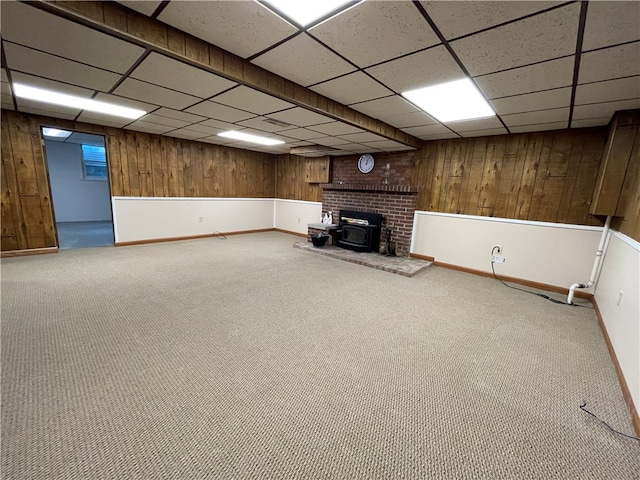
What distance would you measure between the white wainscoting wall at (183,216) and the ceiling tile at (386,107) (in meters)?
4.43

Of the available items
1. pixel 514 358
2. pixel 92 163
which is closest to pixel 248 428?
pixel 514 358

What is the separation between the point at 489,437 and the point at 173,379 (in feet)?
6.12

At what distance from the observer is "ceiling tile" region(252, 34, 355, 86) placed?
1753 mm

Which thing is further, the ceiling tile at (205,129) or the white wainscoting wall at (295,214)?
the white wainscoting wall at (295,214)

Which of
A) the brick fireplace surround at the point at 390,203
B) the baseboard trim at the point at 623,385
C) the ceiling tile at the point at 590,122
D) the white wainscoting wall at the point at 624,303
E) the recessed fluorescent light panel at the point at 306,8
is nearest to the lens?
the recessed fluorescent light panel at the point at 306,8

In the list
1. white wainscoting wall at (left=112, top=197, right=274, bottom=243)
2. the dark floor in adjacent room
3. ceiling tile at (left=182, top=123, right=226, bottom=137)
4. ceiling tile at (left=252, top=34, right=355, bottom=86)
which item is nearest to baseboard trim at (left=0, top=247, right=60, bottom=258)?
the dark floor in adjacent room

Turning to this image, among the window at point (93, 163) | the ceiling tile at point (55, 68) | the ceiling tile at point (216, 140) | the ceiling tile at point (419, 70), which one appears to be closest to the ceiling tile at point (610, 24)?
the ceiling tile at point (419, 70)

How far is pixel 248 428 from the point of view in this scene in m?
1.37

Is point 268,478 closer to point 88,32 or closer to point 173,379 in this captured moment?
point 173,379

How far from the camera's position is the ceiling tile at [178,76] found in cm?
195

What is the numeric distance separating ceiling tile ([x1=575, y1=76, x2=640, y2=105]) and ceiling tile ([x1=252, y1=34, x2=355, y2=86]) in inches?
77.7

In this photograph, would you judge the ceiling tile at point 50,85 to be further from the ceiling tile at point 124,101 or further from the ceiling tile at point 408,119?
the ceiling tile at point 408,119

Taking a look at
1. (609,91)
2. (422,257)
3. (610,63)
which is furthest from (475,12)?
(422,257)

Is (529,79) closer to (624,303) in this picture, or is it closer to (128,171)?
(624,303)
